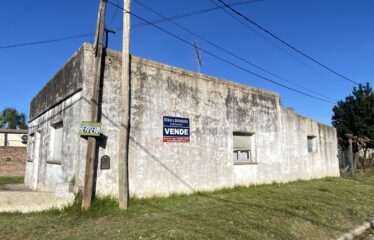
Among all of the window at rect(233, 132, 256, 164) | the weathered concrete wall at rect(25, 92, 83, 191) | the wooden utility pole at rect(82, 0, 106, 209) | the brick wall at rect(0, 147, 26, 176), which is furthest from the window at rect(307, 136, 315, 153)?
the brick wall at rect(0, 147, 26, 176)

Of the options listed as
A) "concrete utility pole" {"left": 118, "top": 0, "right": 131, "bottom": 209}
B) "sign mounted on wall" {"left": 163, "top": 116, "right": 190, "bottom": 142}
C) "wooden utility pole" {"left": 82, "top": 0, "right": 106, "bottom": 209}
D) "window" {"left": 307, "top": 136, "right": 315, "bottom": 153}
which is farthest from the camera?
"window" {"left": 307, "top": 136, "right": 315, "bottom": 153}

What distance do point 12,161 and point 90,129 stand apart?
1908cm

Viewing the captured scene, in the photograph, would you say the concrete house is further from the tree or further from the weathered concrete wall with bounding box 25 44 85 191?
the tree

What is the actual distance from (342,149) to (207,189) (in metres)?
16.4

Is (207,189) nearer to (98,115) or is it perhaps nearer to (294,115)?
(98,115)

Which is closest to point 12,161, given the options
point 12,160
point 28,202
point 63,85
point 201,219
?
point 12,160

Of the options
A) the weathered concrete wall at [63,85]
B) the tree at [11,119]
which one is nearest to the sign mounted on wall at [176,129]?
the weathered concrete wall at [63,85]

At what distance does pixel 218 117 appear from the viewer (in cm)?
1162

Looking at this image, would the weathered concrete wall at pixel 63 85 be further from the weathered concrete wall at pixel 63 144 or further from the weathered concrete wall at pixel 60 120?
the weathered concrete wall at pixel 63 144

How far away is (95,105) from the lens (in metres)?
8.09

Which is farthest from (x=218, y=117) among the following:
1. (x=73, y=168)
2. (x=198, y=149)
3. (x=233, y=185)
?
(x=73, y=168)

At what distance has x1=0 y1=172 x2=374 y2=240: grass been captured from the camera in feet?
19.8

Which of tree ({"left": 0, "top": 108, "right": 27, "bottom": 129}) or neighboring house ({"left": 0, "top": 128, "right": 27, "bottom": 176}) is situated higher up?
tree ({"left": 0, "top": 108, "right": 27, "bottom": 129})

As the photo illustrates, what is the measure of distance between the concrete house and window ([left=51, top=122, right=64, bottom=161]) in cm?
3
